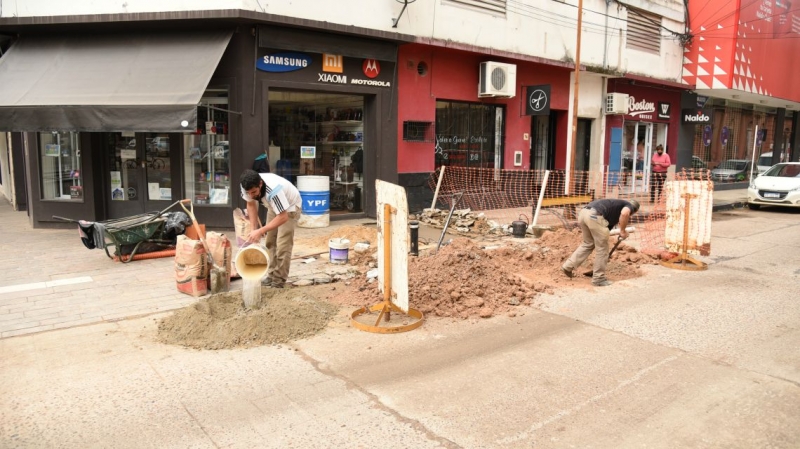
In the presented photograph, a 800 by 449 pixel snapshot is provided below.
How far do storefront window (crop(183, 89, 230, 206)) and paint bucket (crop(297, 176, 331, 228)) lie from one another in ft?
4.53

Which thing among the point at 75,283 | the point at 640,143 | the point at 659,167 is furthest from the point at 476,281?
the point at 640,143

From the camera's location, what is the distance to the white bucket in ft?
20.2

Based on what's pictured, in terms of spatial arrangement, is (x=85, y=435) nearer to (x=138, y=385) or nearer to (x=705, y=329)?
(x=138, y=385)

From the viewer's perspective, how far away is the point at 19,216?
13984 mm

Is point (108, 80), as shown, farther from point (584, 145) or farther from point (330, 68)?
point (584, 145)

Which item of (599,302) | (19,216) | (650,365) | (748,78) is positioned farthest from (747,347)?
(748,78)

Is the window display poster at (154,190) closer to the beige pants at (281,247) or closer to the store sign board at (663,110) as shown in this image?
the beige pants at (281,247)

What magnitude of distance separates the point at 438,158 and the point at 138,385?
11145mm

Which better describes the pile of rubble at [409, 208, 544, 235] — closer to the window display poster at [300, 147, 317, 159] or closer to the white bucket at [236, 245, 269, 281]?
the window display poster at [300, 147, 317, 159]

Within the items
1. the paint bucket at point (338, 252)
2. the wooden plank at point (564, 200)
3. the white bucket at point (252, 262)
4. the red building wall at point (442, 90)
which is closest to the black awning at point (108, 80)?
the paint bucket at point (338, 252)

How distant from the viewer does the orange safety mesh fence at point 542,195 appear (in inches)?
489

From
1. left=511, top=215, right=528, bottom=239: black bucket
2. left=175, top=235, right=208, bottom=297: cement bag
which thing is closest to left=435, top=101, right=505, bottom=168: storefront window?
left=511, top=215, right=528, bottom=239: black bucket

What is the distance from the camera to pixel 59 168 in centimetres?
1235

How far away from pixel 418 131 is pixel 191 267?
814cm
